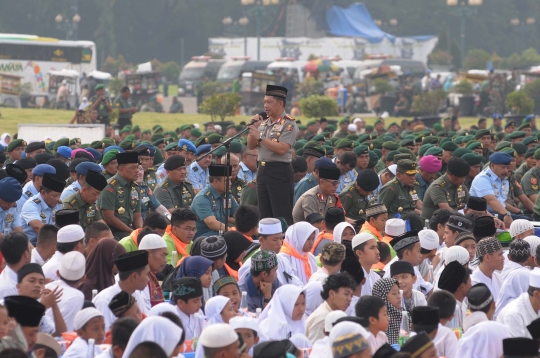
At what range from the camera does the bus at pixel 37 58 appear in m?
45.6

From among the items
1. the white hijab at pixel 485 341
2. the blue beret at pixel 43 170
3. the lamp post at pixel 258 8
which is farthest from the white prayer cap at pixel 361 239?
the lamp post at pixel 258 8

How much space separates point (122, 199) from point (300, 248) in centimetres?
286

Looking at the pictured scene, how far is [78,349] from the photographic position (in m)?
7.02

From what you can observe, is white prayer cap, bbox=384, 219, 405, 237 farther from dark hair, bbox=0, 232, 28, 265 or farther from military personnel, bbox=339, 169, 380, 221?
dark hair, bbox=0, 232, 28, 265

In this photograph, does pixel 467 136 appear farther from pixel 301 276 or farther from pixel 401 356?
pixel 401 356

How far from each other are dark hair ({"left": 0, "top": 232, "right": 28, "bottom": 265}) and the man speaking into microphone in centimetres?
341

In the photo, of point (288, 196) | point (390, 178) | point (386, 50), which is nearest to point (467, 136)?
point (390, 178)

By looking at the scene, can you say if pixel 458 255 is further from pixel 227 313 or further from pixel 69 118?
pixel 69 118

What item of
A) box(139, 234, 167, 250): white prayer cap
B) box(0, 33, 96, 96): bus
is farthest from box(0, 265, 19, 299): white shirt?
box(0, 33, 96, 96): bus

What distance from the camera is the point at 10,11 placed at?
71125 millimetres

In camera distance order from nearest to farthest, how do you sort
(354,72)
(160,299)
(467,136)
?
(160,299) → (467,136) → (354,72)

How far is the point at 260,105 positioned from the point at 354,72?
11415mm

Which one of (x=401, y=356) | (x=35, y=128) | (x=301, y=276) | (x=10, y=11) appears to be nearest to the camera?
(x=401, y=356)

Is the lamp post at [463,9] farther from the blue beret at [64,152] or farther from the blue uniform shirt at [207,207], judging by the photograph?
the blue uniform shirt at [207,207]
